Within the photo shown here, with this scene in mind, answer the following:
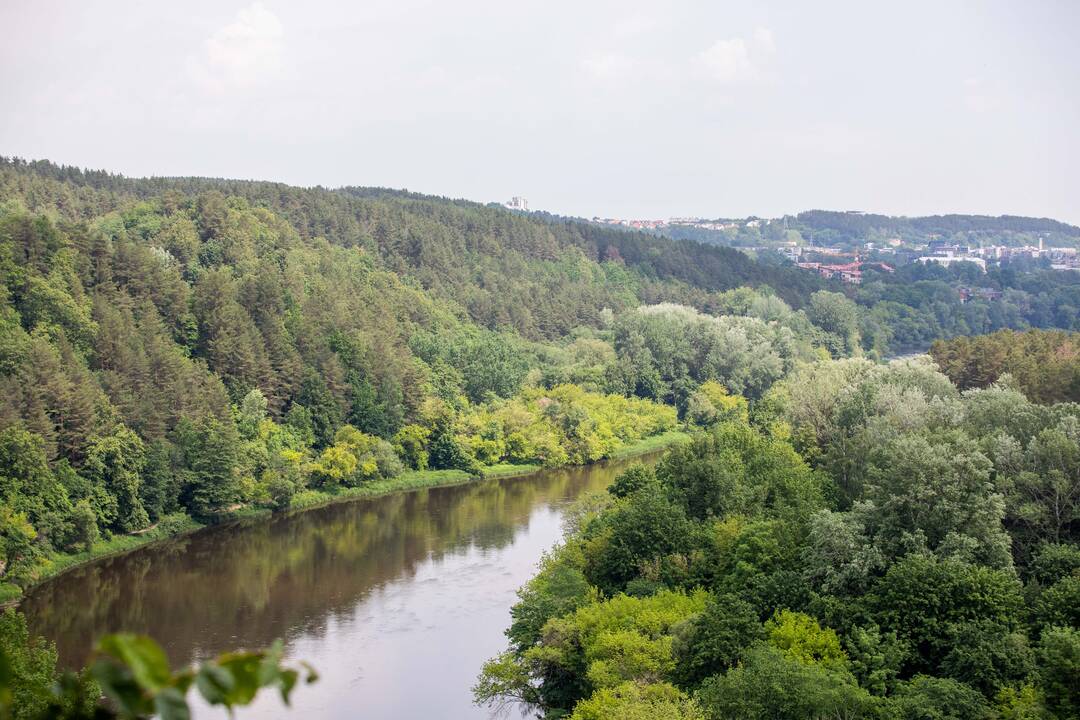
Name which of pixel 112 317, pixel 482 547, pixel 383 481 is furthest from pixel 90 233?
pixel 482 547

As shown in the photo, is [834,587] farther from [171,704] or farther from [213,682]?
[171,704]

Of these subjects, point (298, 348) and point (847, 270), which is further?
point (847, 270)

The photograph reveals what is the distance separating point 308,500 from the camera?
203 feet

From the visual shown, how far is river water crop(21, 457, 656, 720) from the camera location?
3594 centimetres

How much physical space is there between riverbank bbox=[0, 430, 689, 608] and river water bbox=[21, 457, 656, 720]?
0.63 m

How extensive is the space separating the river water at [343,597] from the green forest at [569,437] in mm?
2434

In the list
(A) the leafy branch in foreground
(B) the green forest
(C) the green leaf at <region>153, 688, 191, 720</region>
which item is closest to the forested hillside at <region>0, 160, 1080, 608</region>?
(B) the green forest

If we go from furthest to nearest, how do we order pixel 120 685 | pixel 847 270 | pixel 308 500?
pixel 847 270 → pixel 308 500 → pixel 120 685

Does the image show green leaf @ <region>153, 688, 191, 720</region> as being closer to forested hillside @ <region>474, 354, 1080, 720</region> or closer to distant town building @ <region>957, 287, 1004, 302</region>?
forested hillside @ <region>474, 354, 1080, 720</region>

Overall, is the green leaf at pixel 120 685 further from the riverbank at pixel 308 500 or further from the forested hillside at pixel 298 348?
the forested hillside at pixel 298 348

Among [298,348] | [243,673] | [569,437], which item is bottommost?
[569,437]

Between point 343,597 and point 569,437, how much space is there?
99.4 ft

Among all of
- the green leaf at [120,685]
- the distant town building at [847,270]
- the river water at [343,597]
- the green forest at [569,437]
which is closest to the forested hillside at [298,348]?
Answer: the green forest at [569,437]

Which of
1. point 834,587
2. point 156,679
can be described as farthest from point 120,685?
point 834,587
